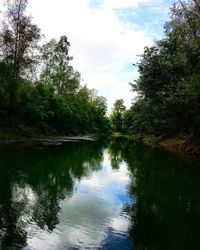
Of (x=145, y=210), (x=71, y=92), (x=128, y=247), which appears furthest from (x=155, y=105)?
(x=71, y=92)

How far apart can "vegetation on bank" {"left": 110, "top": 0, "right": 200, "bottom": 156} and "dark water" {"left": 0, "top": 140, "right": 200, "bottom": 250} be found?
43.6ft

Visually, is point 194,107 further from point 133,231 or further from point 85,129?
point 85,129

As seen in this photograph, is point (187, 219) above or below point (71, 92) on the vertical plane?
below

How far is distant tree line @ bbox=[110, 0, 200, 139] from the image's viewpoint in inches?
1265

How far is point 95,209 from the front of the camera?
1193cm

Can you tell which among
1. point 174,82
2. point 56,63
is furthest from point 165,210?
point 56,63

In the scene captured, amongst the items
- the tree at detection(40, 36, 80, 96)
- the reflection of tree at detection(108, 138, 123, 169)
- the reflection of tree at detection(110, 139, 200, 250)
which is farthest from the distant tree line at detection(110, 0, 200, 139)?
the tree at detection(40, 36, 80, 96)

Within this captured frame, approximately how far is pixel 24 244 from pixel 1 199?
4.46 m

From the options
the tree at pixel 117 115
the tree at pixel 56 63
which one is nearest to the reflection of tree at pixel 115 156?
the tree at pixel 56 63

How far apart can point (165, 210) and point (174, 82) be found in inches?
1231

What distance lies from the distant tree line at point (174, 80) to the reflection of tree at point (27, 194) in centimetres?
1372

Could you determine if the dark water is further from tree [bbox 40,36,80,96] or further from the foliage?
tree [bbox 40,36,80,96]

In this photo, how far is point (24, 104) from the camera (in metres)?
51.2

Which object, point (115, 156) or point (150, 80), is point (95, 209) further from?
point (150, 80)
